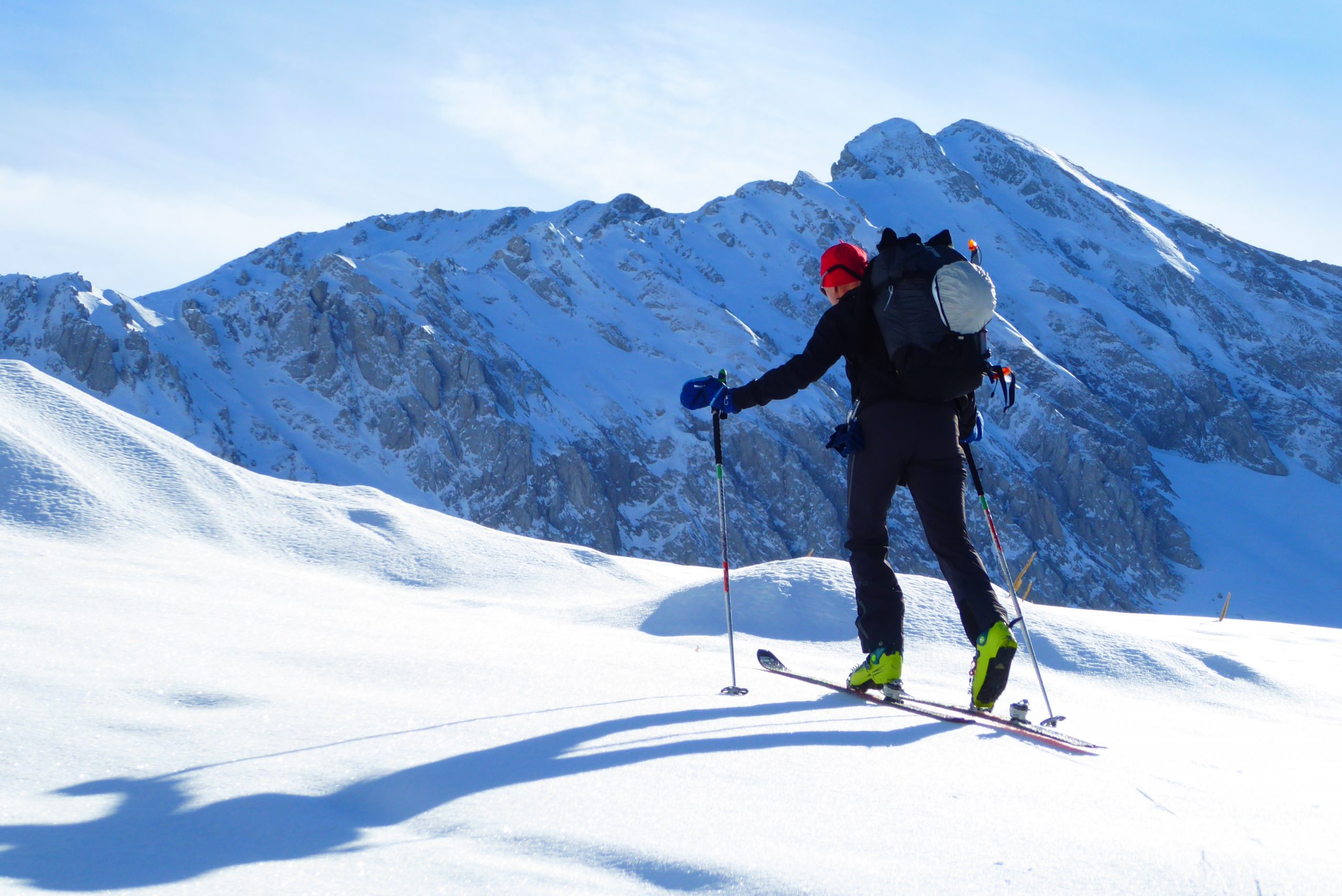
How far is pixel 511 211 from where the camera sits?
140750 mm

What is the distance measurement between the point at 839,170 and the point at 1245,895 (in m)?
151

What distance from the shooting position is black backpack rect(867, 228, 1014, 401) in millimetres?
3721

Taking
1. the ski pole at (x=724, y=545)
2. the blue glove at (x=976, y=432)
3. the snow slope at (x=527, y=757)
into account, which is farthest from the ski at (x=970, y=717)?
the blue glove at (x=976, y=432)

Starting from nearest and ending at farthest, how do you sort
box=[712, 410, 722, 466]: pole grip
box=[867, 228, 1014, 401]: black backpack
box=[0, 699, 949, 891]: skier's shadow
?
box=[0, 699, 949, 891]: skier's shadow
box=[867, 228, 1014, 401]: black backpack
box=[712, 410, 722, 466]: pole grip

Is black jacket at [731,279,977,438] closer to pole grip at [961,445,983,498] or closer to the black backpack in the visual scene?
the black backpack

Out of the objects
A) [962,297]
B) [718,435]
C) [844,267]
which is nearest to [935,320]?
[962,297]

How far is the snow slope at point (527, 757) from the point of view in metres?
1.85

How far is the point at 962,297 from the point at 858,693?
1.74m

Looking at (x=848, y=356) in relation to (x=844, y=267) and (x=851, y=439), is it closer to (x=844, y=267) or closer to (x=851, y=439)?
(x=851, y=439)

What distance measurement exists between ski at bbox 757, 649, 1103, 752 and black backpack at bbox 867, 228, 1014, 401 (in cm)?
128

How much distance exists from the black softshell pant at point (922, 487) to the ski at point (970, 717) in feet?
0.78

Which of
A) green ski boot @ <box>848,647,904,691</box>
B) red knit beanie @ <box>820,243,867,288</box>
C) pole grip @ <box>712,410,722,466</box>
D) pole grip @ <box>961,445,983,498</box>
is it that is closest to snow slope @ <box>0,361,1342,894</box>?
green ski boot @ <box>848,647,904,691</box>

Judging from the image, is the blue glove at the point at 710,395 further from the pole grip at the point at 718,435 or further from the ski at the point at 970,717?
the ski at the point at 970,717

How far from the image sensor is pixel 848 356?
12.9 feet
